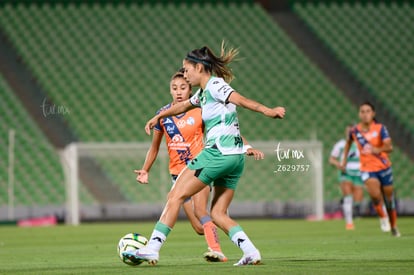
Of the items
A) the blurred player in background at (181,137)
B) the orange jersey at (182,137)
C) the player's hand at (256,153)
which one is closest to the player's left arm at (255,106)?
the player's hand at (256,153)

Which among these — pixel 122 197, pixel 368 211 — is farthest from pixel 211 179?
pixel 368 211

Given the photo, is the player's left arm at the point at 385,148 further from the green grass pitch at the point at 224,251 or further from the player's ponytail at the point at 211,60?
the player's ponytail at the point at 211,60

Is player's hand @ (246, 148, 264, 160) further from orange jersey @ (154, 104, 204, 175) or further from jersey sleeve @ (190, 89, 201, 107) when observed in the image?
orange jersey @ (154, 104, 204, 175)

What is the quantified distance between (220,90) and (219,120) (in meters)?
0.28

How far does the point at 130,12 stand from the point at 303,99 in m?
5.94

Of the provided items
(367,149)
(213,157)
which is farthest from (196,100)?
(367,149)

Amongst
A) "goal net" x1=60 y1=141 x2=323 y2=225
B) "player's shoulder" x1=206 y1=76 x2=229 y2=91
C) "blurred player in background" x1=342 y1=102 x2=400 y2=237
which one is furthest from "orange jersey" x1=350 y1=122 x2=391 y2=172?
"goal net" x1=60 y1=141 x2=323 y2=225

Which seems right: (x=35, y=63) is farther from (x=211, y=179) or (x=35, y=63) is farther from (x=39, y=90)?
(x=211, y=179)

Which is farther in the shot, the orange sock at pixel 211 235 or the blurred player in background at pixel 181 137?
the blurred player in background at pixel 181 137

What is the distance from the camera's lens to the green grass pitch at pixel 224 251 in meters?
7.07

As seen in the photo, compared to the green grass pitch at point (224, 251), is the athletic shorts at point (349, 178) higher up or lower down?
higher up

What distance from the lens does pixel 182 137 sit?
9.39m

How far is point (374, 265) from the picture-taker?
730cm

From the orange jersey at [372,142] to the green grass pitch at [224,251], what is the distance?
3.59ft
